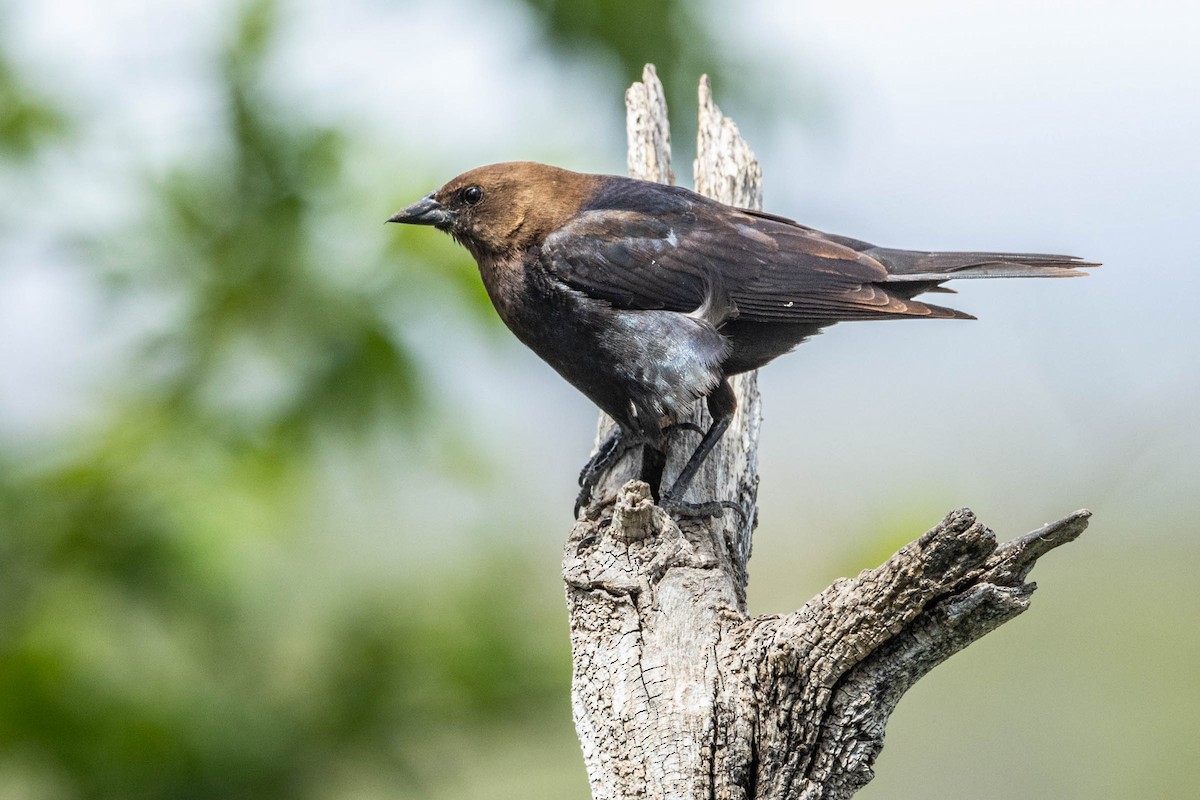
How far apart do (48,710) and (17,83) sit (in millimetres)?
2712

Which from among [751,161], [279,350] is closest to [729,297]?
[751,161]

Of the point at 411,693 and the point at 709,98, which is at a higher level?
the point at 709,98

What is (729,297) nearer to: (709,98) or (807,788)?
(709,98)

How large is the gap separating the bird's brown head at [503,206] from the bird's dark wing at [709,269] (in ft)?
0.35

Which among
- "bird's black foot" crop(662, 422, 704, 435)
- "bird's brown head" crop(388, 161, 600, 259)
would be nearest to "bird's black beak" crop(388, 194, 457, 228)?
"bird's brown head" crop(388, 161, 600, 259)

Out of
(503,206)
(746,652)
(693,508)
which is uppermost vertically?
(503,206)

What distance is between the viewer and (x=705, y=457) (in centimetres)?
346

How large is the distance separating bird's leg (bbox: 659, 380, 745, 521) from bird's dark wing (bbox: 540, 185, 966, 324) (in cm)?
26

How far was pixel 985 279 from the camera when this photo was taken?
11.2ft

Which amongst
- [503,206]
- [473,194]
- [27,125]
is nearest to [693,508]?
[503,206]

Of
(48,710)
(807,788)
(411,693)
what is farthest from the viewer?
(411,693)

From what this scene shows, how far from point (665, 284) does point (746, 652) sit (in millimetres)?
1477

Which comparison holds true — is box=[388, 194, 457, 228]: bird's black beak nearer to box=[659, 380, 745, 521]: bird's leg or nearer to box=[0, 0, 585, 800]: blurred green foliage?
box=[0, 0, 585, 800]: blurred green foliage

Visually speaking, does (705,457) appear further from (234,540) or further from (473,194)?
(234,540)
